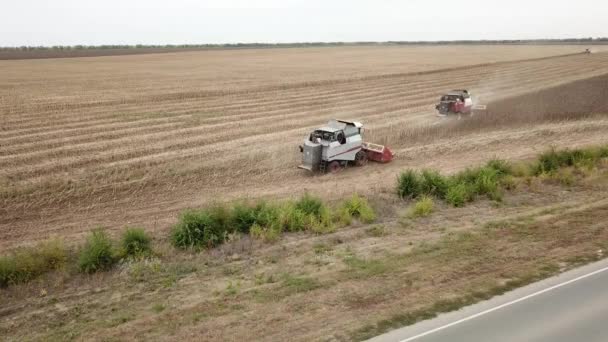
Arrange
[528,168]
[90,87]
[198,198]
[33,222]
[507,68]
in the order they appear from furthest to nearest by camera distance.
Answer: [507,68]
[90,87]
[528,168]
[198,198]
[33,222]

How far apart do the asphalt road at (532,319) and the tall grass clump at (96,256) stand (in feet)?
23.7

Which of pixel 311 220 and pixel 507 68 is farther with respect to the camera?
pixel 507 68

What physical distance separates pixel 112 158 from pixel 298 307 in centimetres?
1502

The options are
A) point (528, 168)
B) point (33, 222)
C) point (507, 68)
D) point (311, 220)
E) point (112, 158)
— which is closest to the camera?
point (311, 220)

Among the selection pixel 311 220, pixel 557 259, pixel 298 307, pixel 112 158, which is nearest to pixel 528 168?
pixel 557 259

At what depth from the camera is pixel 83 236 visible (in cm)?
1543

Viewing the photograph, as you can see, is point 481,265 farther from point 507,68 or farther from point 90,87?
point 507,68

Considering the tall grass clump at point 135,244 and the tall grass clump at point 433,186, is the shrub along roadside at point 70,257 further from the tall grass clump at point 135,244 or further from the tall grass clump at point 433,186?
the tall grass clump at point 433,186

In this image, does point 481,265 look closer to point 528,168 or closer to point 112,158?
point 528,168

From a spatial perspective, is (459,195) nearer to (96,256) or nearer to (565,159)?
(565,159)

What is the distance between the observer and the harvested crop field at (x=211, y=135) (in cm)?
1875

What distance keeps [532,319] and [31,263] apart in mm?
11163

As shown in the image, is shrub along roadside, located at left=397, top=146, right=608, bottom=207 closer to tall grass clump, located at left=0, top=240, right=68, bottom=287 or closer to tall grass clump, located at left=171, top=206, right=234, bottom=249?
tall grass clump, located at left=171, top=206, right=234, bottom=249

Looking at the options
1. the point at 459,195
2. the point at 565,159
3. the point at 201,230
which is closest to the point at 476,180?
the point at 459,195
